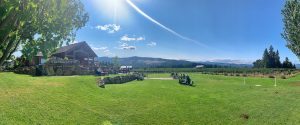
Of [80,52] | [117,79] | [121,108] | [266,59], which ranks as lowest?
[121,108]

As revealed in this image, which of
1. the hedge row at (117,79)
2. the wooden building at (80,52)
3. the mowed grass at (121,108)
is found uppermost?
the wooden building at (80,52)

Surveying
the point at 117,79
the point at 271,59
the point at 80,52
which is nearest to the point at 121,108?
the point at 117,79

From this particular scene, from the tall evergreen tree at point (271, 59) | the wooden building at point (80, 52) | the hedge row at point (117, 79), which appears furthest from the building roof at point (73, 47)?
the tall evergreen tree at point (271, 59)

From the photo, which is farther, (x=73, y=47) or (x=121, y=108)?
(x=73, y=47)

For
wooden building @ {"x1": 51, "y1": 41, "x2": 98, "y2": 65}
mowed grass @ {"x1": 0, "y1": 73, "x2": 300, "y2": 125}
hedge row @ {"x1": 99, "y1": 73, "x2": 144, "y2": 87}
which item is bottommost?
mowed grass @ {"x1": 0, "y1": 73, "x2": 300, "y2": 125}

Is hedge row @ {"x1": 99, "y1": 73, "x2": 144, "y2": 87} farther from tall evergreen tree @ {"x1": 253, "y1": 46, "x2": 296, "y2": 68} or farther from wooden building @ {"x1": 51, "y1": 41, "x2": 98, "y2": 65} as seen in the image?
tall evergreen tree @ {"x1": 253, "y1": 46, "x2": 296, "y2": 68}

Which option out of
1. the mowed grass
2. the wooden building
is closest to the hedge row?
the mowed grass

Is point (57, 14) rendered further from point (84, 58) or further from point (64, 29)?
point (84, 58)

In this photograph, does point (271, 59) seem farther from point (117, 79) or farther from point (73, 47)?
point (117, 79)

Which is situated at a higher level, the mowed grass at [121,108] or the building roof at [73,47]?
the building roof at [73,47]

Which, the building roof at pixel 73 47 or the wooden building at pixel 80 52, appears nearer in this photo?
the building roof at pixel 73 47

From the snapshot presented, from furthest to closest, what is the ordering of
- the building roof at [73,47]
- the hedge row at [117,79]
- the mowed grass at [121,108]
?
1. the building roof at [73,47]
2. the hedge row at [117,79]
3. the mowed grass at [121,108]

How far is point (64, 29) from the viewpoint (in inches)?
376

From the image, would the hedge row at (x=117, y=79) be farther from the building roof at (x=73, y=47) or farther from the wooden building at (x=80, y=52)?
the building roof at (x=73, y=47)
